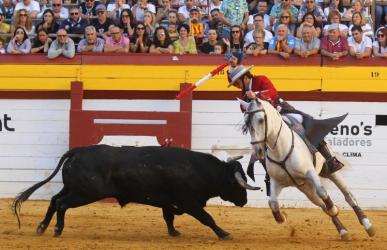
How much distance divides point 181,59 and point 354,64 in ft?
7.96

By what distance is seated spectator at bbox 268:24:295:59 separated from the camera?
1382 cm

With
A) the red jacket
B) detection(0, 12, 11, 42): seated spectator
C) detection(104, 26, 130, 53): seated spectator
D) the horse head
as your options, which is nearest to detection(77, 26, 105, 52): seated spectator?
detection(104, 26, 130, 53): seated spectator

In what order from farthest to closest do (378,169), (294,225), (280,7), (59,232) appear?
1. (280,7)
2. (378,169)
3. (294,225)
4. (59,232)

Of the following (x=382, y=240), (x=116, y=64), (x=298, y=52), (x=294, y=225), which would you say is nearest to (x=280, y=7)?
(x=298, y=52)

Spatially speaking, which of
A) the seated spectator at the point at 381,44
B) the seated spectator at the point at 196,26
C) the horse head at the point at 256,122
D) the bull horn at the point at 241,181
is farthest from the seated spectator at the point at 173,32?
the horse head at the point at 256,122

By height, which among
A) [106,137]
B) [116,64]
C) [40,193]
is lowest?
[40,193]

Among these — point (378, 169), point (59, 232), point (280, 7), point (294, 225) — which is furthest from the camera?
point (280, 7)

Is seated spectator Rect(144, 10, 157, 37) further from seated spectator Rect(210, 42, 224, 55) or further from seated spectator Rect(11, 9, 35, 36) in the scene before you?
seated spectator Rect(11, 9, 35, 36)

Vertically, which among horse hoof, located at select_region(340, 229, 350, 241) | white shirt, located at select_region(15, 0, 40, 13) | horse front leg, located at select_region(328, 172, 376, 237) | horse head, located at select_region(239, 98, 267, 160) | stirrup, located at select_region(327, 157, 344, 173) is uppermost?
white shirt, located at select_region(15, 0, 40, 13)

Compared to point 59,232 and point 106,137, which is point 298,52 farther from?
point 59,232

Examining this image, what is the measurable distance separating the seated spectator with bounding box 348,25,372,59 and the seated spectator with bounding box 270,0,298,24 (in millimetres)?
971

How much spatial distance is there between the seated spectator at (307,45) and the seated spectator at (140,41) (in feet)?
7.06

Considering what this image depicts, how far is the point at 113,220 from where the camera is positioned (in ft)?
39.2

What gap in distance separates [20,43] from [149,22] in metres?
1.89
